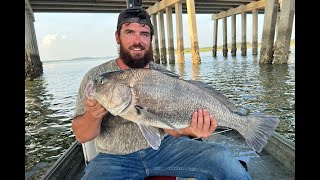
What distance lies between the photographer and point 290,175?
402 centimetres

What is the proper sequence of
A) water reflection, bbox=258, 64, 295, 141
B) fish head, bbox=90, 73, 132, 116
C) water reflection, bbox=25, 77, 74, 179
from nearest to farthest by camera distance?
fish head, bbox=90, 73, 132, 116 → water reflection, bbox=25, 77, 74, 179 → water reflection, bbox=258, 64, 295, 141

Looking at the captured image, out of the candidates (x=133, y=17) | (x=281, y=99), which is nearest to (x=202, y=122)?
(x=133, y=17)

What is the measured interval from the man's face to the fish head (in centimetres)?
82

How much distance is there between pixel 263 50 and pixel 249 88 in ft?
36.8

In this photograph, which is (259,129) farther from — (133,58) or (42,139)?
(42,139)

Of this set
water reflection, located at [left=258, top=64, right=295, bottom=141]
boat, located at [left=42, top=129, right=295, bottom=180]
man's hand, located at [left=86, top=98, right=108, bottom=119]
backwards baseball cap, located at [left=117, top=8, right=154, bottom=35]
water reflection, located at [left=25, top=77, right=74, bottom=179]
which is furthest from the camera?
water reflection, located at [left=258, top=64, right=295, bottom=141]

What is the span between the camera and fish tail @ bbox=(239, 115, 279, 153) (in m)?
2.82

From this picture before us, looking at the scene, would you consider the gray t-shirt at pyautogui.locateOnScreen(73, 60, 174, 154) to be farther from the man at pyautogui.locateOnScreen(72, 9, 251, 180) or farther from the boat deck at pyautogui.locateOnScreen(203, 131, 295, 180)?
the boat deck at pyautogui.locateOnScreen(203, 131, 295, 180)

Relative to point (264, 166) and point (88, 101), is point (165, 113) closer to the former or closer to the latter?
point (88, 101)

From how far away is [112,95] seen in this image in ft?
8.54

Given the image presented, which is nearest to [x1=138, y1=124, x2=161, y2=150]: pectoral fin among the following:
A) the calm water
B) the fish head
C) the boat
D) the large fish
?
the large fish

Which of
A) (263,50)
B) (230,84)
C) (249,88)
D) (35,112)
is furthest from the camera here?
(263,50)
